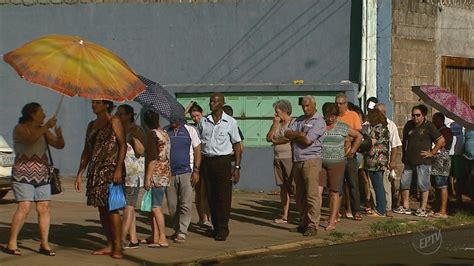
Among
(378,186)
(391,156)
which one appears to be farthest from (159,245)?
(391,156)

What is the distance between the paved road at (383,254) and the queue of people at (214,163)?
1.04 m

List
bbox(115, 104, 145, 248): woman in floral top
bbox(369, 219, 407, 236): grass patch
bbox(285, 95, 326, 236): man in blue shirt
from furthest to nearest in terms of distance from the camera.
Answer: bbox(369, 219, 407, 236): grass patch
bbox(285, 95, 326, 236): man in blue shirt
bbox(115, 104, 145, 248): woman in floral top

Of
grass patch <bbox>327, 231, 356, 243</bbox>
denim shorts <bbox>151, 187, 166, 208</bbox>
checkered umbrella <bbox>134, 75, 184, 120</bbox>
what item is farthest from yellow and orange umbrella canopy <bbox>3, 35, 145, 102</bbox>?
grass patch <bbox>327, 231, 356, 243</bbox>

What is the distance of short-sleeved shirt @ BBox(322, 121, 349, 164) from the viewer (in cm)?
1543

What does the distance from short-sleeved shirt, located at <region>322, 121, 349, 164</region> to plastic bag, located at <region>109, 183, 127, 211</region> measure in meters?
4.14

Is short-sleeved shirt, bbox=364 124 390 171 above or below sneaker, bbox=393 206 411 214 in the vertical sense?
above

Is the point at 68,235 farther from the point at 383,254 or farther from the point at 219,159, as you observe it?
the point at 383,254

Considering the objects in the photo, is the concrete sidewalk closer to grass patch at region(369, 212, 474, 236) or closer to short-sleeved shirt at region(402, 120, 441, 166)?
grass patch at region(369, 212, 474, 236)

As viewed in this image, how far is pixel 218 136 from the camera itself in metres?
14.2

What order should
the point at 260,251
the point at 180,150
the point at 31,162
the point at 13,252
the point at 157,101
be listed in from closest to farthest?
the point at 31,162
the point at 13,252
the point at 157,101
the point at 260,251
the point at 180,150

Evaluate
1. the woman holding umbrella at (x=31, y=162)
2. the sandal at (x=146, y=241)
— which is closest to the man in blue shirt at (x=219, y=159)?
the sandal at (x=146, y=241)

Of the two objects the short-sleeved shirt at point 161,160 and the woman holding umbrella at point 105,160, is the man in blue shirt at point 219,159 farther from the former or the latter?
the woman holding umbrella at point 105,160

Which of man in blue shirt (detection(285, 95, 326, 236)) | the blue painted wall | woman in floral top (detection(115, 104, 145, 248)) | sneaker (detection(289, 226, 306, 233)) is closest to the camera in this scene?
woman in floral top (detection(115, 104, 145, 248))

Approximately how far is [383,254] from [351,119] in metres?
3.92
